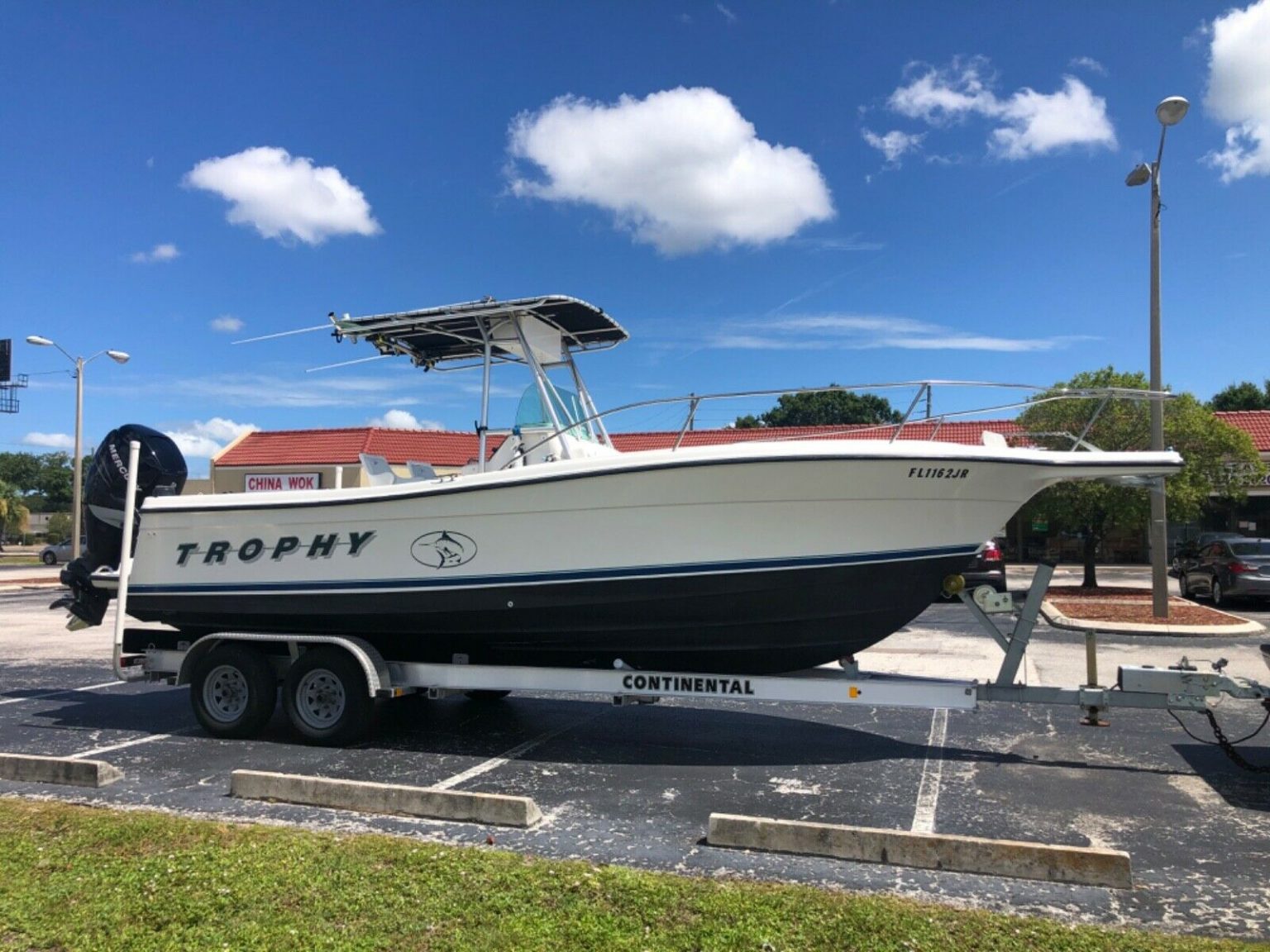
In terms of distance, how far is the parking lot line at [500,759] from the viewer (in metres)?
5.62

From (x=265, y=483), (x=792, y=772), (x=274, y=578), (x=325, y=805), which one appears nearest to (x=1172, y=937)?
(x=792, y=772)

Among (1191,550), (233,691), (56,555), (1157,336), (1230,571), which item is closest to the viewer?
(233,691)

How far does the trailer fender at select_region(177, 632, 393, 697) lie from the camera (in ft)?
20.6

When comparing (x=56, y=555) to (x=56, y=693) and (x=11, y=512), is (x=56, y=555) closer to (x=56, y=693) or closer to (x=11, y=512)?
(x=11, y=512)

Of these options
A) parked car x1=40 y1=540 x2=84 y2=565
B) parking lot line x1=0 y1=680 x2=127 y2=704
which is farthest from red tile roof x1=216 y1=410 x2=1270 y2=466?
parking lot line x1=0 y1=680 x2=127 y2=704

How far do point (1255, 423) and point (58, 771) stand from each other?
33.9m

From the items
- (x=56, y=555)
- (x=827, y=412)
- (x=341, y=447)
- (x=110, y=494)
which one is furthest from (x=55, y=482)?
(x=110, y=494)

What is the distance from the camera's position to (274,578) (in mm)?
6707

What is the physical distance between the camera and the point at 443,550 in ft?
20.2

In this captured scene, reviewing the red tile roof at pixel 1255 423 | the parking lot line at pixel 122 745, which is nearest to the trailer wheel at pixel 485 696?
the parking lot line at pixel 122 745

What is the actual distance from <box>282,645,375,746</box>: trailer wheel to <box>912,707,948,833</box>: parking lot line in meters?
3.78

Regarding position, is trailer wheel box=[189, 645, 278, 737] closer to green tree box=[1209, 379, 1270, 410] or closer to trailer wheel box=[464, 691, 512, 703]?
trailer wheel box=[464, 691, 512, 703]

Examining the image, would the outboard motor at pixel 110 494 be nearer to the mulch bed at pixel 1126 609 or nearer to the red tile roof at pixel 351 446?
the mulch bed at pixel 1126 609

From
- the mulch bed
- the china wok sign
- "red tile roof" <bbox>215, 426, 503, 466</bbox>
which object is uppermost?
"red tile roof" <bbox>215, 426, 503, 466</bbox>
